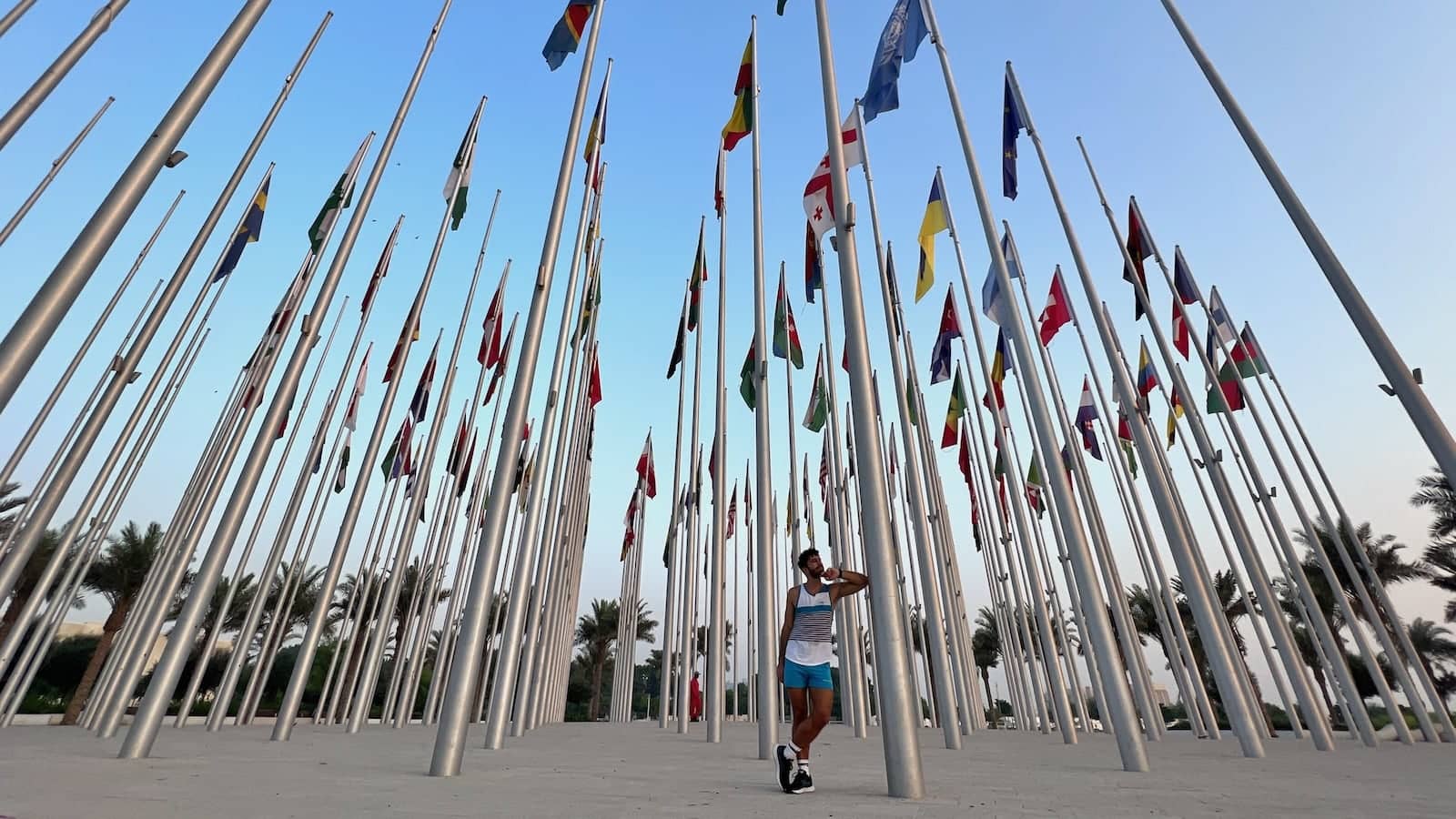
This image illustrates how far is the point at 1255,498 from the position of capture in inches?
523

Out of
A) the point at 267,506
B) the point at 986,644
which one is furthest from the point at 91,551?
the point at 986,644

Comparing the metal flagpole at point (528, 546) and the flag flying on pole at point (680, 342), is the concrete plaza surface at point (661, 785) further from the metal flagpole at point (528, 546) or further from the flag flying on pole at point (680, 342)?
the flag flying on pole at point (680, 342)

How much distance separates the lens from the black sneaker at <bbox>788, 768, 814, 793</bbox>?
5015 millimetres

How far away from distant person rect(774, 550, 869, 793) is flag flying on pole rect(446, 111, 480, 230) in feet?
29.2

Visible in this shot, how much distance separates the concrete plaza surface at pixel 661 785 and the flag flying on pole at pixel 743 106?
27.7 feet

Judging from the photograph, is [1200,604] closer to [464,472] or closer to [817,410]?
[817,410]

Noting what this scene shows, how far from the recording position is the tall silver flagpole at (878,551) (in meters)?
4.72

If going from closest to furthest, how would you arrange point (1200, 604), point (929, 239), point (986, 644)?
1. point (1200, 604)
2. point (929, 239)
3. point (986, 644)

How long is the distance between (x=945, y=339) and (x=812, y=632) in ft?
31.3

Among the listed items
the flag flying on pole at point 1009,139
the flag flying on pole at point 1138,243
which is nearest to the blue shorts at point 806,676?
the flag flying on pole at point 1009,139

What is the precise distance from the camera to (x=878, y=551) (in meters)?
5.14

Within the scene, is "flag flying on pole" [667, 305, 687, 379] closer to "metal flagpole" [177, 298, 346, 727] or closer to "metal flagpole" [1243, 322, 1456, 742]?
"metal flagpole" [177, 298, 346, 727]

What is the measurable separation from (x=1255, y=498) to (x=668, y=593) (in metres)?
11.4

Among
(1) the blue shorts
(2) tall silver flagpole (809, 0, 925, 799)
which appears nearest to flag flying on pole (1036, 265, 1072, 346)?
(2) tall silver flagpole (809, 0, 925, 799)
